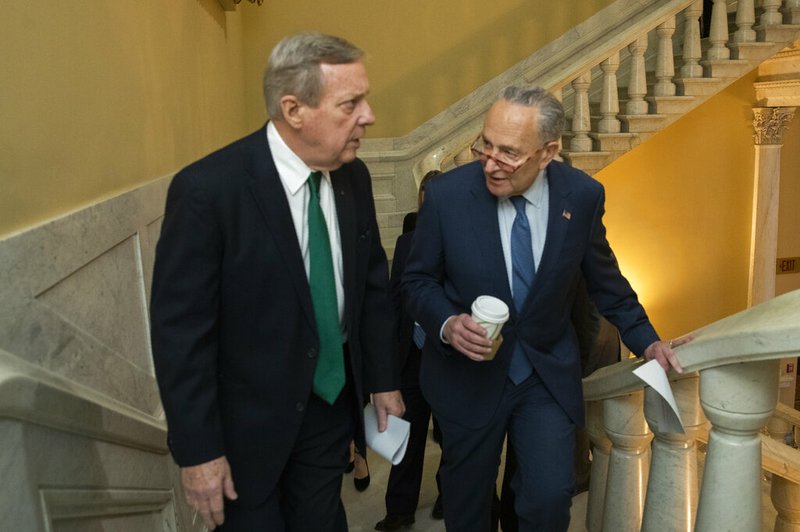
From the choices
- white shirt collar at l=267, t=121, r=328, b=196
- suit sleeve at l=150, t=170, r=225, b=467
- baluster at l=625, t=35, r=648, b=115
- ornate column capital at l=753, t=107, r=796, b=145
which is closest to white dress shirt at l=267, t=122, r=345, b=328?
white shirt collar at l=267, t=121, r=328, b=196

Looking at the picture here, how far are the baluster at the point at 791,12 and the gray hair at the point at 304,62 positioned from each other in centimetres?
581

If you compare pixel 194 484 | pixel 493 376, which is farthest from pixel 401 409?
pixel 194 484

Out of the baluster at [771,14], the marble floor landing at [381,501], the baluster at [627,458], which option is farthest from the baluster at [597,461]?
the baluster at [771,14]

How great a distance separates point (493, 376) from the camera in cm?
239

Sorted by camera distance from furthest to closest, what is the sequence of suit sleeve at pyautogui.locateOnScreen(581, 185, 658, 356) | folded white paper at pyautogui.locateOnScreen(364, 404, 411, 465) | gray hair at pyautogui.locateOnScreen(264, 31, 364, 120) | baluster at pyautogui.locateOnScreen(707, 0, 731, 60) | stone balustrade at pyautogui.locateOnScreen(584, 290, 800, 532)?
baluster at pyautogui.locateOnScreen(707, 0, 731, 60) < suit sleeve at pyautogui.locateOnScreen(581, 185, 658, 356) < folded white paper at pyautogui.locateOnScreen(364, 404, 411, 465) < gray hair at pyautogui.locateOnScreen(264, 31, 364, 120) < stone balustrade at pyautogui.locateOnScreen(584, 290, 800, 532)

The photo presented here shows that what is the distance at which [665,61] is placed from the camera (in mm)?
6195

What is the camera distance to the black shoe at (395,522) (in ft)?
11.3

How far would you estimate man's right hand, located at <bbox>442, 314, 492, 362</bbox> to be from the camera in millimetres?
2029

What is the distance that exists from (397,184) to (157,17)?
4.04 m

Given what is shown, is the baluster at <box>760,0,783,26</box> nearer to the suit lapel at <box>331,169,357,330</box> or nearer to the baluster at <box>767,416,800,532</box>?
the baluster at <box>767,416,800,532</box>

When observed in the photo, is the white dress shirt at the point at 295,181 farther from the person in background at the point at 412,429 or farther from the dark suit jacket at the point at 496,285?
the person in background at the point at 412,429

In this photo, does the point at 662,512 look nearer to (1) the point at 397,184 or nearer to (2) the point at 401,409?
(2) the point at 401,409

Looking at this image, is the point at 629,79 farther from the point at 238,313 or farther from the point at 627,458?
the point at 238,313

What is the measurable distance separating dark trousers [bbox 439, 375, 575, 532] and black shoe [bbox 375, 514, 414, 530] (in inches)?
36.3
